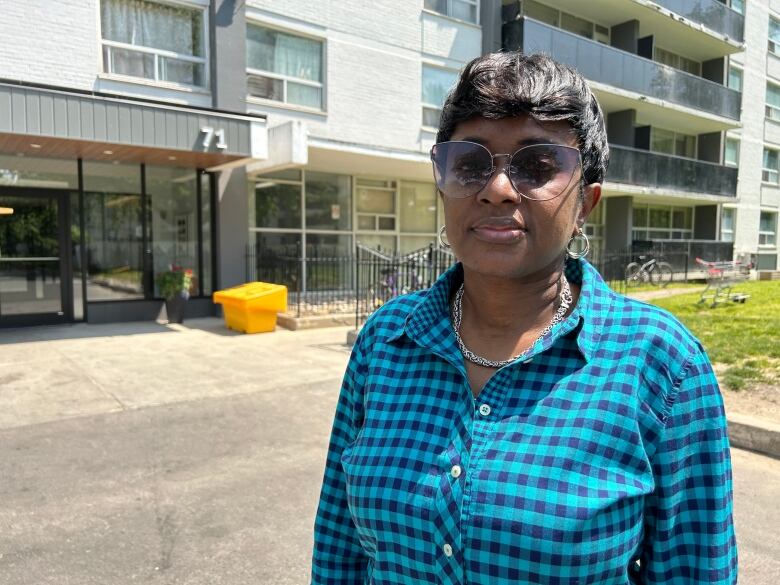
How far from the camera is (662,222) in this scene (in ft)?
75.3

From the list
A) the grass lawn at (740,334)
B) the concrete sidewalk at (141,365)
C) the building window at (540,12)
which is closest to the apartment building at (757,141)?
the building window at (540,12)

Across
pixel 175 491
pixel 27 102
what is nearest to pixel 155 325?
pixel 27 102

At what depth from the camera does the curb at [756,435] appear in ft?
15.2

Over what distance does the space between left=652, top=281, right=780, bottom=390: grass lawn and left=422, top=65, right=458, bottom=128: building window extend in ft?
22.4

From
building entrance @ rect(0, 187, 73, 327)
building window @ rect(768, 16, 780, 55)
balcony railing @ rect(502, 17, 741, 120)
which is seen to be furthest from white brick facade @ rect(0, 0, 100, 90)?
building window @ rect(768, 16, 780, 55)

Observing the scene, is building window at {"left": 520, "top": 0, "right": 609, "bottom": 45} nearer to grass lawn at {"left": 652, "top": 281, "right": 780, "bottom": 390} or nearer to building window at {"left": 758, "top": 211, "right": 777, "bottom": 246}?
grass lawn at {"left": 652, "top": 281, "right": 780, "bottom": 390}

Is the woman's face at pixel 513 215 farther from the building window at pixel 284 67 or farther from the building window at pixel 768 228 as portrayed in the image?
the building window at pixel 768 228

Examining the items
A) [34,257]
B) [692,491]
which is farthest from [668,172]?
[692,491]

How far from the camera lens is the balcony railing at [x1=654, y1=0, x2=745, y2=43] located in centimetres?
1964

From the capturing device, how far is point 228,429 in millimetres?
5273

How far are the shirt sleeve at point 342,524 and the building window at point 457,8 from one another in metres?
14.7

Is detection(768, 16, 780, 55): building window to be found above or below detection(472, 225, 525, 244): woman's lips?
above

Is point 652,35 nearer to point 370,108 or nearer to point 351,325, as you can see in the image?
point 370,108

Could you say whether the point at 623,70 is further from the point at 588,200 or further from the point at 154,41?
the point at 588,200
